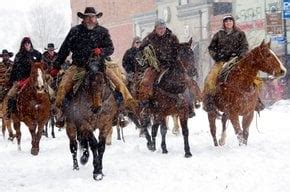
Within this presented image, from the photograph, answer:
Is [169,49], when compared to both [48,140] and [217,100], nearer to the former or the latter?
[217,100]

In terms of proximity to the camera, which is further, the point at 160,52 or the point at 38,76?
the point at 38,76

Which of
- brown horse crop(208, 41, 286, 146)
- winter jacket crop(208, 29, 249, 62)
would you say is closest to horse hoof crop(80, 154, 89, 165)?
brown horse crop(208, 41, 286, 146)

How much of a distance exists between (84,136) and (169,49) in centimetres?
275

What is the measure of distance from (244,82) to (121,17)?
61.4 metres

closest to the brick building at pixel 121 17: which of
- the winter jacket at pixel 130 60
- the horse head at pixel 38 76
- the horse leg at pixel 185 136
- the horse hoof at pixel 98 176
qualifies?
the winter jacket at pixel 130 60

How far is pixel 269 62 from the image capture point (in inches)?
452

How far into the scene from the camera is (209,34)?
48625 mm

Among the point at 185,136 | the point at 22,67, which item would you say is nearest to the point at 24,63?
the point at 22,67

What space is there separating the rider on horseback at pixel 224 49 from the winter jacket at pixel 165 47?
4.05 ft

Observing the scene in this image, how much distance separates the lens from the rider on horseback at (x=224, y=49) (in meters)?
12.3

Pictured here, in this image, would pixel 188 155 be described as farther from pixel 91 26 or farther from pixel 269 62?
pixel 91 26

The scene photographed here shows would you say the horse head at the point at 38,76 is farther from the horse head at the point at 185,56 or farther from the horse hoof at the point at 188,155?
the horse hoof at the point at 188,155

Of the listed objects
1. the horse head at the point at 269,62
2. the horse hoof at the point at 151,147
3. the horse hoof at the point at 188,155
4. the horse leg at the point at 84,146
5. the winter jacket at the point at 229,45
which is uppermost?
the winter jacket at the point at 229,45

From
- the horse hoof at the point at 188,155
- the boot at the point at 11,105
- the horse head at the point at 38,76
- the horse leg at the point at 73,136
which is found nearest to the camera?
the horse leg at the point at 73,136
